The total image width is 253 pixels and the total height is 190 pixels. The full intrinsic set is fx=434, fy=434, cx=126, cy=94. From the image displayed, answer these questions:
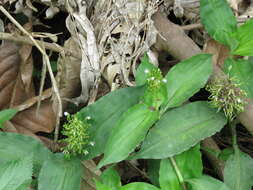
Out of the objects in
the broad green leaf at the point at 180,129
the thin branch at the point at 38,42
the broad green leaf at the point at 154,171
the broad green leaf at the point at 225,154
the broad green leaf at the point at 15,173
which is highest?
the thin branch at the point at 38,42

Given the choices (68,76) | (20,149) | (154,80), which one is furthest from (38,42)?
(154,80)

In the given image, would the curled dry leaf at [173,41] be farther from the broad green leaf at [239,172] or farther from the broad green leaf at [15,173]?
the broad green leaf at [15,173]

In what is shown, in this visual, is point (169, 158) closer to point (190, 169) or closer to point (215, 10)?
point (190, 169)

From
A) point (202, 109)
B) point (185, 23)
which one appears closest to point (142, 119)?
point (202, 109)

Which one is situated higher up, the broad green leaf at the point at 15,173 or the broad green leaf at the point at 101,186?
the broad green leaf at the point at 15,173

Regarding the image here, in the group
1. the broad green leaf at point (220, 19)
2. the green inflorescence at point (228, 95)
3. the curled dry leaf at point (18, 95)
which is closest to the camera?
the green inflorescence at point (228, 95)

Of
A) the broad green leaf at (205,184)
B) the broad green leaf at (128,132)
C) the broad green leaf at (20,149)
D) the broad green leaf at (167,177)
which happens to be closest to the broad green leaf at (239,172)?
the broad green leaf at (205,184)

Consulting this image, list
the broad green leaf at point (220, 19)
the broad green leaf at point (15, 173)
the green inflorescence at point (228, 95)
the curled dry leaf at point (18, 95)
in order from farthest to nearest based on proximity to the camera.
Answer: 1. the curled dry leaf at point (18, 95)
2. the broad green leaf at point (220, 19)
3. the green inflorescence at point (228, 95)
4. the broad green leaf at point (15, 173)
